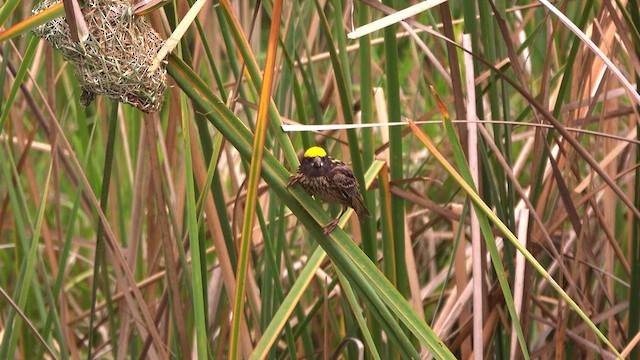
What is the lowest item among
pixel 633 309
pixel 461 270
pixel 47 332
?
pixel 633 309

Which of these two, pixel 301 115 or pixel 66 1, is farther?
pixel 301 115

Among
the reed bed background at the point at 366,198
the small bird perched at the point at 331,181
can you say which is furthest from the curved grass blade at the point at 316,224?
the small bird perched at the point at 331,181

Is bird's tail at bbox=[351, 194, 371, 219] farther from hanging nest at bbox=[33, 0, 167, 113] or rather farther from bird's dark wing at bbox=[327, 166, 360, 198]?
hanging nest at bbox=[33, 0, 167, 113]

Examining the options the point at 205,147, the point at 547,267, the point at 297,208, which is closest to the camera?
the point at 297,208

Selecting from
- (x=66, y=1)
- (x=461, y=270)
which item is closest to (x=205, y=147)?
(x=66, y=1)

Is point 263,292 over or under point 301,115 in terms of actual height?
under

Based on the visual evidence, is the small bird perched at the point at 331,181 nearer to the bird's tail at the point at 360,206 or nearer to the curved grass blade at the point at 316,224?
the bird's tail at the point at 360,206

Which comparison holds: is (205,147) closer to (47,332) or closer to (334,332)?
(47,332)

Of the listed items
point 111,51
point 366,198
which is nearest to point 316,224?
point 366,198
